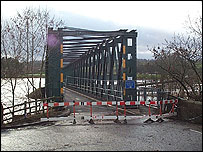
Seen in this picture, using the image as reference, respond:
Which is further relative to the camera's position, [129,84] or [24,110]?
[129,84]

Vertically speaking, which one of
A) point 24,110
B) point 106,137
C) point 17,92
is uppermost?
point 17,92

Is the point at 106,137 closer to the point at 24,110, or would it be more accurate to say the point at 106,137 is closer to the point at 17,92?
the point at 24,110

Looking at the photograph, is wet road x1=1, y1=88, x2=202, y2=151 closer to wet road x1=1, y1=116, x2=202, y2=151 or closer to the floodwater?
wet road x1=1, y1=116, x2=202, y2=151

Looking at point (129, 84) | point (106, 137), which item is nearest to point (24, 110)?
point (106, 137)

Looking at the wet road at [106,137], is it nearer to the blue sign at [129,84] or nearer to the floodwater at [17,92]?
the blue sign at [129,84]

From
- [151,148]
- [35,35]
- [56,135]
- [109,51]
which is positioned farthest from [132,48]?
[151,148]

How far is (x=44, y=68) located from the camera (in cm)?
1623

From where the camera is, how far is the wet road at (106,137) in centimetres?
740

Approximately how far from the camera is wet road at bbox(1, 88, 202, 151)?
24.3ft

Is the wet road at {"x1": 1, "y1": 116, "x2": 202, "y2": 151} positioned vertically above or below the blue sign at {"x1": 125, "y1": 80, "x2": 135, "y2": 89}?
below

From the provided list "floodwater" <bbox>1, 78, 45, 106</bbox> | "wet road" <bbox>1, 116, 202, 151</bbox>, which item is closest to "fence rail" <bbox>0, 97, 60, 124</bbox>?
"floodwater" <bbox>1, 78, 45, 106</bbox>

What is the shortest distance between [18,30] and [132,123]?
7678 mm

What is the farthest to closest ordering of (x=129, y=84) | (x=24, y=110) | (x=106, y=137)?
1. (x=129, y=84)
2. (x=24, y=110)
3. (x=106, y=137)

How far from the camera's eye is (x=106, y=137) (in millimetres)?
8648
